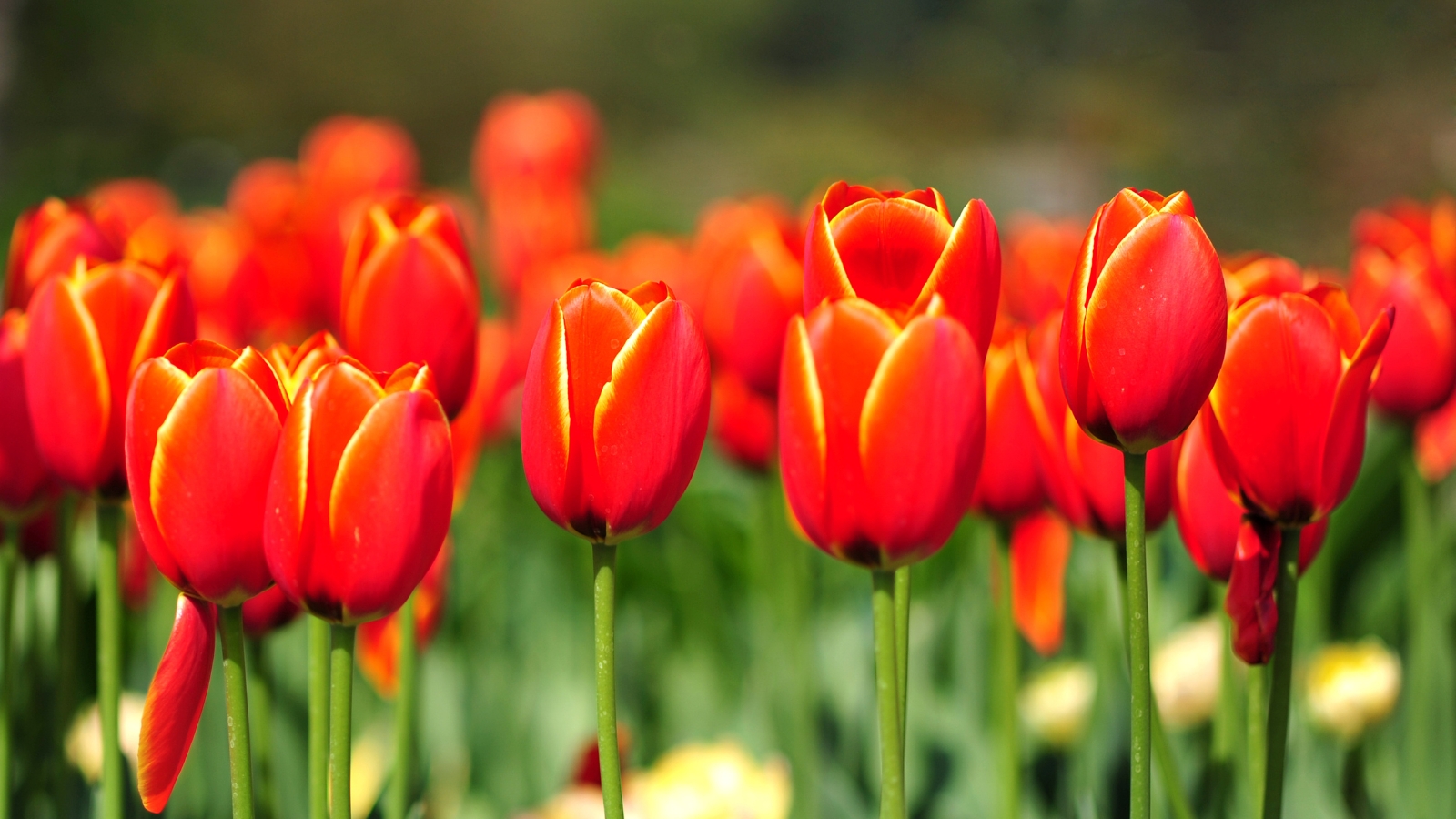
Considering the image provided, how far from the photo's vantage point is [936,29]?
974 cm

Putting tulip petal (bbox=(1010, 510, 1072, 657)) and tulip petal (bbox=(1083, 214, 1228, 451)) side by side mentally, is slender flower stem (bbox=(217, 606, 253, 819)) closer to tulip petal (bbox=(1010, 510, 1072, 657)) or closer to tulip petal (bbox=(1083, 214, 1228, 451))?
tulip petal (bbox=(1083, 214, 1228, 451))

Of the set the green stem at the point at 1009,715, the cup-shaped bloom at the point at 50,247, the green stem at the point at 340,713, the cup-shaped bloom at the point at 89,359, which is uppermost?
→ the cup-shaped bloom at the point at 50,247

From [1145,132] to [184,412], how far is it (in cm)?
534

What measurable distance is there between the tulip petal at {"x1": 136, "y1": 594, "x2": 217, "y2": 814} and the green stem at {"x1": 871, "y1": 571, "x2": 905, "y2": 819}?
0.39 meters

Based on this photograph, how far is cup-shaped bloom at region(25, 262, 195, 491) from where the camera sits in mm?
839

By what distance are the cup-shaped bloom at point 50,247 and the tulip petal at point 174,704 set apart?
0.44 meters

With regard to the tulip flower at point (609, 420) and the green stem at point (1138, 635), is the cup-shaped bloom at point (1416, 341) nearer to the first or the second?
the green stem at point (1138, 635)

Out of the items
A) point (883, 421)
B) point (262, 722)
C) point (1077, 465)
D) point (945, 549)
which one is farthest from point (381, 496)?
point (945, 549)

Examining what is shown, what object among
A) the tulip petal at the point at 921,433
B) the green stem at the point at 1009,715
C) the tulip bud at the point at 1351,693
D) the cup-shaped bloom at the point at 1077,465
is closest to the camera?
the tulip petal at the point at 921,433

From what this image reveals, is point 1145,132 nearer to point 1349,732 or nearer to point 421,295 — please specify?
point 1349,732

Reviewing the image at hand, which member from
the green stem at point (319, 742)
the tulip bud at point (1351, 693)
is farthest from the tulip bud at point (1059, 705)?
the green stem at point (319, 742)

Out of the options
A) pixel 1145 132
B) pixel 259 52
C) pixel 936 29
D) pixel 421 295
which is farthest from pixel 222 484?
pixel 259 52

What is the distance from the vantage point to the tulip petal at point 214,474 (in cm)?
68

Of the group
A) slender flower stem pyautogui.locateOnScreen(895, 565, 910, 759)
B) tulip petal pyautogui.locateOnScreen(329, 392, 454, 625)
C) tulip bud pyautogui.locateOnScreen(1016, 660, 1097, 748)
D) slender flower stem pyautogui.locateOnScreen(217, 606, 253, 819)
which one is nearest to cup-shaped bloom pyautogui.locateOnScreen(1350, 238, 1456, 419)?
tulip bud pyautogui.locateOnScreen(1016, 660, 1097, 748)
